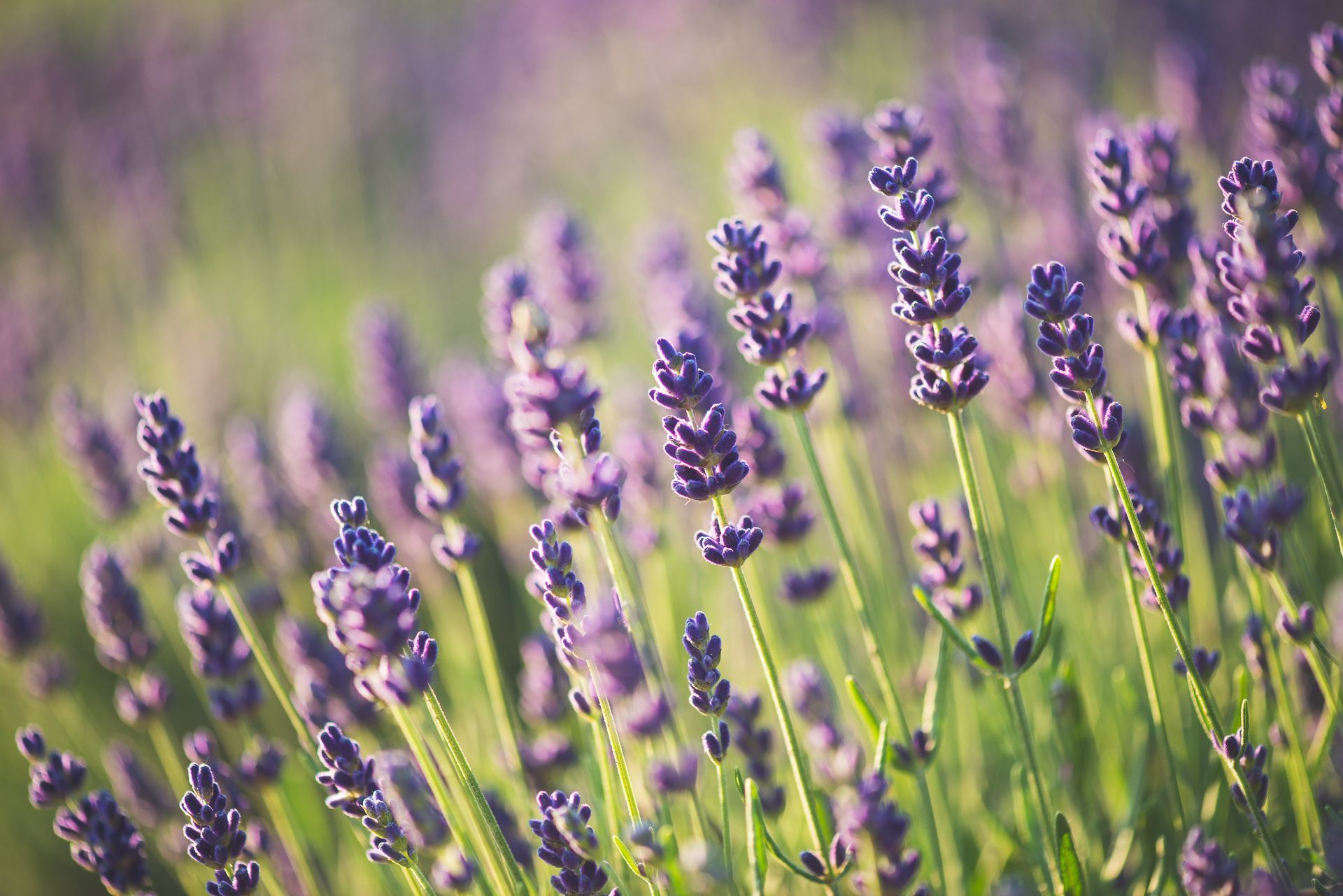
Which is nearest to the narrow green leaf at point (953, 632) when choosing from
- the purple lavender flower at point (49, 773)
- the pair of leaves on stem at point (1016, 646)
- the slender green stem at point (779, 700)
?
the pair of leaves on stem at point (1016, 646)

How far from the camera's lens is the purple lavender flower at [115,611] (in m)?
2.64

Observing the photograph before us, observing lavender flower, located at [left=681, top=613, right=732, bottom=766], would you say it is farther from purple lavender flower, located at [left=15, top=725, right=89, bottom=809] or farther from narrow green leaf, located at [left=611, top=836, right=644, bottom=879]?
purple lavender flower, located at [left=15, top=725, right=89, bottom=809]

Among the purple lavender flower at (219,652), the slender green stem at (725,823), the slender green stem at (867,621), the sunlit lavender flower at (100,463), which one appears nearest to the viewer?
the slender green stem at (725,823)

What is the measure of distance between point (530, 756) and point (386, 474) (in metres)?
1.41

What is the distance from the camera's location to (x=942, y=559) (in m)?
2.21

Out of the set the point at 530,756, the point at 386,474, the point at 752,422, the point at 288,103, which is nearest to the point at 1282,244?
the point at 752,422

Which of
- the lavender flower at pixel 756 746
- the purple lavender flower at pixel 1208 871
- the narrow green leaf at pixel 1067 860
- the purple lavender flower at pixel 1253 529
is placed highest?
the purple lavender flower at pixel 1253 529

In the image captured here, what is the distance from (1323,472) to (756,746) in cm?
130

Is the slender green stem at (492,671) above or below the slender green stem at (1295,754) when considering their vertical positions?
above

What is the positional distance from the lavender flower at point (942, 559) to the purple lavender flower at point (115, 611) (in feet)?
7.28

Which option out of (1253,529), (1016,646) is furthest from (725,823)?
(1253,529)

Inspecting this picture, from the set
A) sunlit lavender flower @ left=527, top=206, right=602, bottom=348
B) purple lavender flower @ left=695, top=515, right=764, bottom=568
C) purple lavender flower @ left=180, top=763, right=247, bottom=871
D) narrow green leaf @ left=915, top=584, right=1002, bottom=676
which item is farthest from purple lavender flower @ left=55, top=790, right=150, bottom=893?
sunlit lavender flower @ left=527, top=206, right=602, bottom=348

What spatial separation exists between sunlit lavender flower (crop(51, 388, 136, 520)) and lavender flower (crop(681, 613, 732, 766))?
254 cm

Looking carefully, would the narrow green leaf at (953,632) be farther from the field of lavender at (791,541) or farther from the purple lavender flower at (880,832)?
the purple lavender flower at (880,832)
